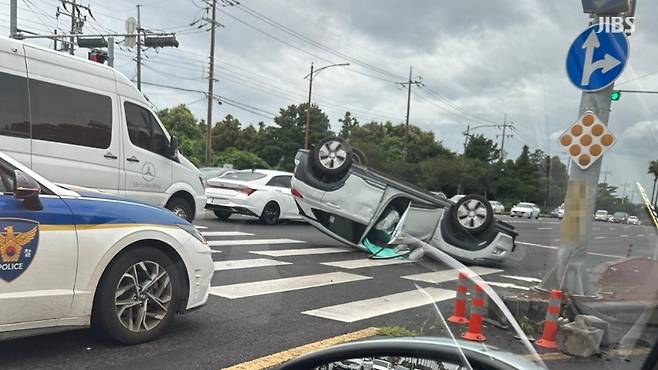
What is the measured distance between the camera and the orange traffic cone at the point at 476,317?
5.35 ft

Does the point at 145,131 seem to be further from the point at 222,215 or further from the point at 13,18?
the point at 13,18

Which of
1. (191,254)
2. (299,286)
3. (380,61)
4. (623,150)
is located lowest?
(299,286)

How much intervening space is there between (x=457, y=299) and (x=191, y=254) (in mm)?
3436

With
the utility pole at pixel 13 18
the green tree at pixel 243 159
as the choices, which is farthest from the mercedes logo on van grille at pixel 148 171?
the utility pole at pixel 13 18

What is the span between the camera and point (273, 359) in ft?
14.4

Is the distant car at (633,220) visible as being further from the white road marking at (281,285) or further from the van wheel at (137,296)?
the white road marking at (281,285)

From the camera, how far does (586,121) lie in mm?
1650

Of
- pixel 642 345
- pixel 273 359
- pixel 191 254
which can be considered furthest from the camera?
pixel 191 254

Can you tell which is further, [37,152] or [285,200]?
[285,200]

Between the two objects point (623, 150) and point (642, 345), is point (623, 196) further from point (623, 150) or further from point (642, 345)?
point (642, 345)

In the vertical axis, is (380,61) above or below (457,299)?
above

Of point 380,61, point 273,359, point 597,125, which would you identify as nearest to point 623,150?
point 597,125

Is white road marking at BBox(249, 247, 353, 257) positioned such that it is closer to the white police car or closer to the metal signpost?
the white police car

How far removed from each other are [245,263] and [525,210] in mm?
7190
